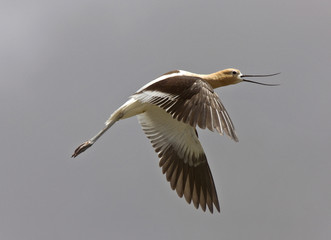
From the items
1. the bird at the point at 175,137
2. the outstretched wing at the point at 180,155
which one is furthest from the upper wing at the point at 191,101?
the outstretched wing at the point at 180,155

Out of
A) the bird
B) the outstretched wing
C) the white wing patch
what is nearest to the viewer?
the bird

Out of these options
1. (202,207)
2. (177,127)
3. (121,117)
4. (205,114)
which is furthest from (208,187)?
(205,114)

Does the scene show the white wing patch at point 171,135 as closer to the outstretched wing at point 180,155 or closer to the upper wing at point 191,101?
the outstretched wing at point 180,155

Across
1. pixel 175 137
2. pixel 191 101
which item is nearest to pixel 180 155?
pixel 175 137

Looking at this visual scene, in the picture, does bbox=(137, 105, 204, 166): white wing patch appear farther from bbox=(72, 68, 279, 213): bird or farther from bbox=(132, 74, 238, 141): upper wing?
bbox=(132, 74, 238, 141): upper wing

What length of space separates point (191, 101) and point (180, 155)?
9.86 feet

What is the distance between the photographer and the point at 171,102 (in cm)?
1156

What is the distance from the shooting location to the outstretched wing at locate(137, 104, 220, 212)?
13.7 m

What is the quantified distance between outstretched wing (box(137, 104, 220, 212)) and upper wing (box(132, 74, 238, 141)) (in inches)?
57.6

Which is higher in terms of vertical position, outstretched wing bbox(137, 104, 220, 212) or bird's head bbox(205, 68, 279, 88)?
bird's head bbox(205, 68, 279, 88)

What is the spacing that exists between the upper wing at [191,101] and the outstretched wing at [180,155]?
1.46m

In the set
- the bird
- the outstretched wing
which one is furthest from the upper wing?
the outstretched wing

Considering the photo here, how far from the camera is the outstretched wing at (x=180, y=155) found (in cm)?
1370

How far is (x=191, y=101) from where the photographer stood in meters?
11.3
